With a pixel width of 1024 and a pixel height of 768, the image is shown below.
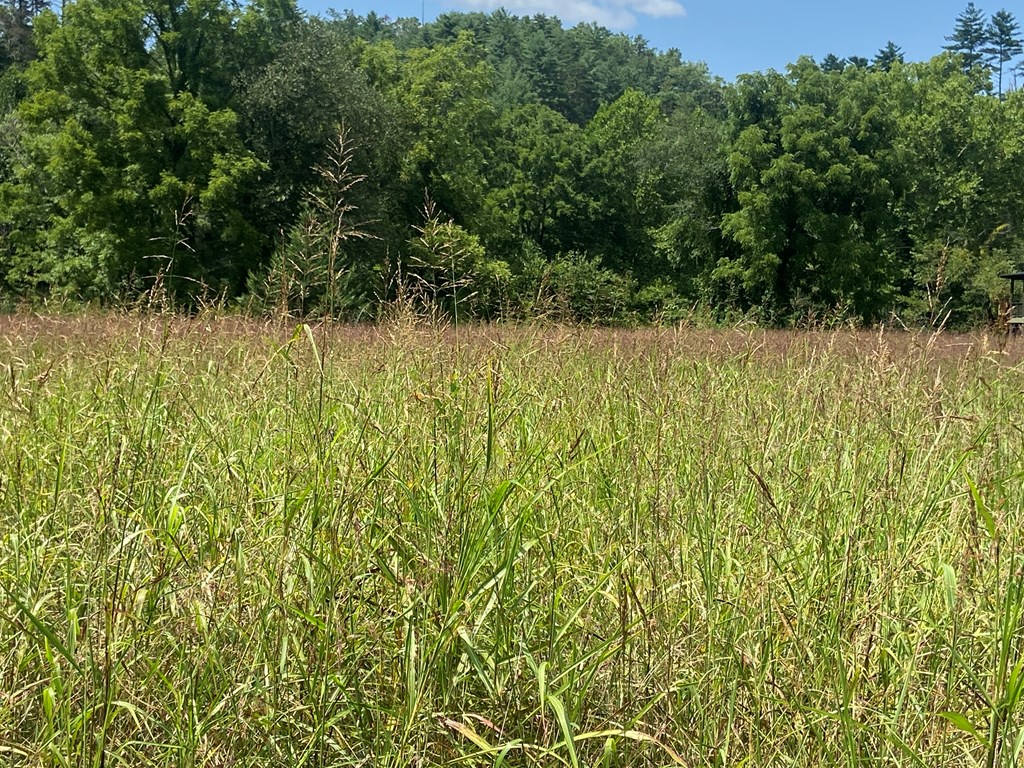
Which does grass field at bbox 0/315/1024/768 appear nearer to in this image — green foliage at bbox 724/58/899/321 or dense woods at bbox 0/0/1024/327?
dense woods at bbox 0/0/1024/327

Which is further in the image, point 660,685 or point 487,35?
point 487,35

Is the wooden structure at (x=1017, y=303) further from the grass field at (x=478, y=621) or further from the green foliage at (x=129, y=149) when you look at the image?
the green foliage at (x=129, y=149)

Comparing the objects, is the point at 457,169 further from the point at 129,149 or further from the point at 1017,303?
the point at 1017,303

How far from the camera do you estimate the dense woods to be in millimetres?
21562

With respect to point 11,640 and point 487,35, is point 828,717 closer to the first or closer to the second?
point 11,640

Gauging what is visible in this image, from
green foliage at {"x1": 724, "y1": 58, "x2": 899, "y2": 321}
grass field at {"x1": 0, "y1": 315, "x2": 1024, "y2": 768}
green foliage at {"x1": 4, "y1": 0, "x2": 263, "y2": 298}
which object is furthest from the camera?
green foliage at {"x1": 724, "y1": 58, "x2": 899, "y2": 321}

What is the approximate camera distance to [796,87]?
28.0m

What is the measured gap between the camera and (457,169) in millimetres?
28266

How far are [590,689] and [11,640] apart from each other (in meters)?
1.21

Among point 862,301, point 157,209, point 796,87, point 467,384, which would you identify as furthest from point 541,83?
point 467,384

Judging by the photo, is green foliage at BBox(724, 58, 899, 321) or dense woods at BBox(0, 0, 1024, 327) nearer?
dense woods at BBox(0, 0, 1024, 327)

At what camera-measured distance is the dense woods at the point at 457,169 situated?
70.7 ft

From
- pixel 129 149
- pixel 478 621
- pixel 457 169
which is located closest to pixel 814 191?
pixel 457 169

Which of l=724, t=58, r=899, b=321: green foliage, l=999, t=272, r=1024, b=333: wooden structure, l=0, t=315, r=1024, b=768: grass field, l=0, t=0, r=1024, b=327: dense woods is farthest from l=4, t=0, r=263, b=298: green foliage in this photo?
l=0, t=315, r=1024, b=768: grass field
